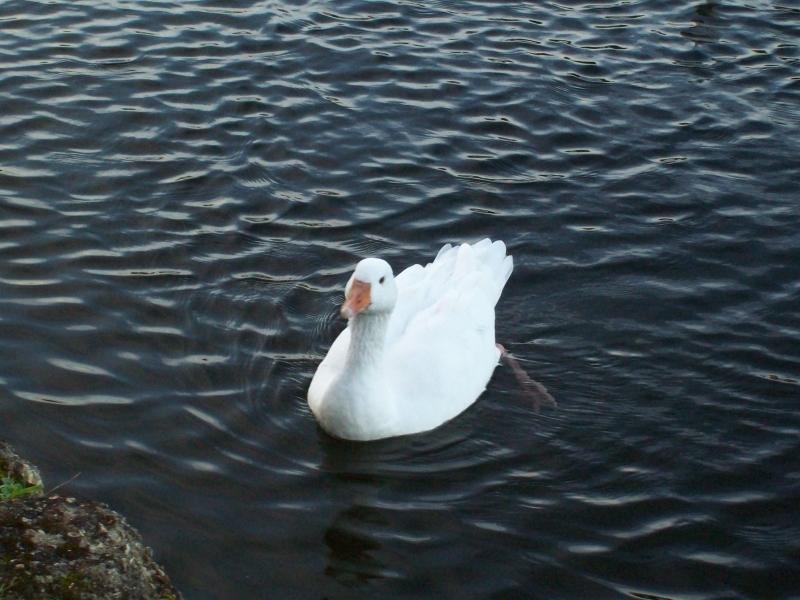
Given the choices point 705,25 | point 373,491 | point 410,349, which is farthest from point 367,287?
point 705,25

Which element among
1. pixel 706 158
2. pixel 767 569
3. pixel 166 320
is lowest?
pixel 767 569

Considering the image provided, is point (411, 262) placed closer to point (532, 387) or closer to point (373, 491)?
point (532, 387)

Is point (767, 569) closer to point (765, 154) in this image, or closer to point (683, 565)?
point (683, 565)

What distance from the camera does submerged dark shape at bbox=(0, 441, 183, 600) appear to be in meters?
3.51

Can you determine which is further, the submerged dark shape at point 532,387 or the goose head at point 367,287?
the submerged dark shape at point 532,387

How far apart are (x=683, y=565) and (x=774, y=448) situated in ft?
4.47

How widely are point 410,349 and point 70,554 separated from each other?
10.8 ft

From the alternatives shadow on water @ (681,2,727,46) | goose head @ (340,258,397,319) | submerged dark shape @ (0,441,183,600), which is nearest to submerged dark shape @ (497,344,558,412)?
goose head @ (340,258,397,319)

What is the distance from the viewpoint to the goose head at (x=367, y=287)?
565cm

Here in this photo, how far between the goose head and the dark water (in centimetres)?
102

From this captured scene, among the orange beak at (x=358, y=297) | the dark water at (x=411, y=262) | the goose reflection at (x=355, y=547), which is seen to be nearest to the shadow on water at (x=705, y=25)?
the dark water at (x=411, y=262)

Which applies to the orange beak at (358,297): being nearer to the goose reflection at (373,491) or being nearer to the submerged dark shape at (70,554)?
the goose reflection at (373,491)

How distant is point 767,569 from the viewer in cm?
516

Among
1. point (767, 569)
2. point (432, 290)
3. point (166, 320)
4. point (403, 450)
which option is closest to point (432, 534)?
point (403, 450)
